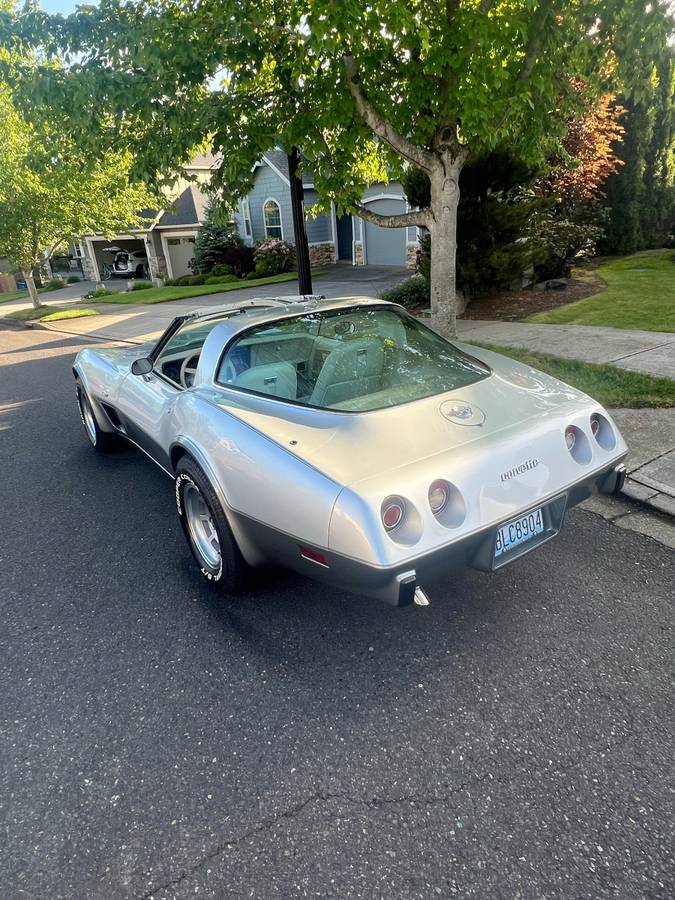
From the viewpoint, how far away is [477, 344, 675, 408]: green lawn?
203 inches

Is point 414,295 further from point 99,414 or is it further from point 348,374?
point 348,374

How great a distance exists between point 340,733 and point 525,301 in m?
10.3

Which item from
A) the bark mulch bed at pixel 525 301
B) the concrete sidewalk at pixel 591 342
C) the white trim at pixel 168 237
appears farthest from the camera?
the white trim at pixel 168 237

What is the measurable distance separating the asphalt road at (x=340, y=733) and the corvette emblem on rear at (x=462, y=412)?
36.3 inches

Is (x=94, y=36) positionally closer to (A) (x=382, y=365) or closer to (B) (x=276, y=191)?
(A) (x=382, y=365)

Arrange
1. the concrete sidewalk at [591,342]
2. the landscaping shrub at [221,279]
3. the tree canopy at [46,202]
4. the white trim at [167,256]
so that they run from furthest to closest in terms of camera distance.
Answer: the white trim at [167,256], the landscaping shrub at [221,279], the tree canopy at [46,202], the concrete sidewalk at [591,342]

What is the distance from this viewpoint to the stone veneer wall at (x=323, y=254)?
24.5 m

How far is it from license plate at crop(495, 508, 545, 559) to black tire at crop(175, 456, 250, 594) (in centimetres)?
120

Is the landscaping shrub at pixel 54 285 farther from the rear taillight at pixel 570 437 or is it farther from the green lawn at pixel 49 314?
the rear taillight at pixel 570 437

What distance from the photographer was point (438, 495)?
7.42 ft

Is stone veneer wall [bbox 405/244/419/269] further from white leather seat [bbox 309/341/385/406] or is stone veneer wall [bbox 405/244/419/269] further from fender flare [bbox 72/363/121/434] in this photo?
white leather seat [bbox 309/341/385/406]

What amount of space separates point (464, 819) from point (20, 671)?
2.03 m

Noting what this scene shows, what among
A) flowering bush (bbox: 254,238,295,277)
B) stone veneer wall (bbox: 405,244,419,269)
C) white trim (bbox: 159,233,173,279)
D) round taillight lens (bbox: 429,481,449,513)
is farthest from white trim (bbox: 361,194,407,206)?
round taillight lens (bbox: 429,481,449,513)

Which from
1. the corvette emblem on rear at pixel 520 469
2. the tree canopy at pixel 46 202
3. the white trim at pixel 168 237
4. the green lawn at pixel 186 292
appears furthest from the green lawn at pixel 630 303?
the white trim at pixel 168 237
